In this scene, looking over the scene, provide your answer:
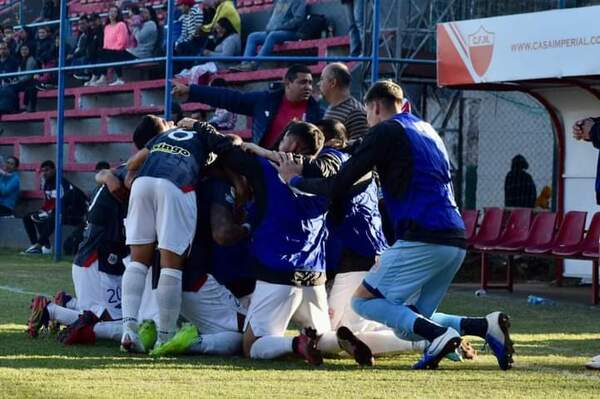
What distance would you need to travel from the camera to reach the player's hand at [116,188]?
30.0 ft

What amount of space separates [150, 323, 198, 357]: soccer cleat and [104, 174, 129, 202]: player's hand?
1353mm

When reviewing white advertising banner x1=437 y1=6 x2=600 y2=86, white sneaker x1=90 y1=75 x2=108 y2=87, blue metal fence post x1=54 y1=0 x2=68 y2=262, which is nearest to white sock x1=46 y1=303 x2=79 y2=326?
white advertising banner x1=437 y1=6 x2=600 y2=86

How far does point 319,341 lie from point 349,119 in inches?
96.6

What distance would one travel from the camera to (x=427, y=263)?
298 inches

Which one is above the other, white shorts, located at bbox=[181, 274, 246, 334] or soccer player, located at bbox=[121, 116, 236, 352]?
soccer player, located at bbox=[121, 116, 236, 352]

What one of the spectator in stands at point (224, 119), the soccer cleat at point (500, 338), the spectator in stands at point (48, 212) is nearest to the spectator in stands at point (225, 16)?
the spectator in stands at point (224, 119)

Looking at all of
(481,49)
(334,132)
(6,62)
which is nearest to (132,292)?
(334,132)

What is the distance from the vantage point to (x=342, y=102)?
1009cm

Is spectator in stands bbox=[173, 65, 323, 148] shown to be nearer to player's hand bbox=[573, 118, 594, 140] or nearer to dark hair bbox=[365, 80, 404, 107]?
player's hand bbox=[573, 118, 594, 140]

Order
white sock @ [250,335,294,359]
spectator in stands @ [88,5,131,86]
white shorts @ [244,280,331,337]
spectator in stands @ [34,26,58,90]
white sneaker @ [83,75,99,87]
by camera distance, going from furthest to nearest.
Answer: spectator in stands @ [34,26,58,90] < white sneaker @ [83,75,99,87] < spectator in stands @ [88,5,131,86] < white shorts @ [244,280,331,337] < white sock @ [250,335,294,359]

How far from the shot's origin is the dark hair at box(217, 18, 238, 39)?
20.4m

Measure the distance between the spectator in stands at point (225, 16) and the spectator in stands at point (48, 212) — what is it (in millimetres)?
3322

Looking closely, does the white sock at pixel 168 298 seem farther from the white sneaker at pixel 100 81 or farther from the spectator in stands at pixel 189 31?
the white sneaker at pixel 100 81

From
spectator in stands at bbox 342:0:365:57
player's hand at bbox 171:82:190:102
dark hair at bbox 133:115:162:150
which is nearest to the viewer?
dark hair at bbox 133:115:162:150
